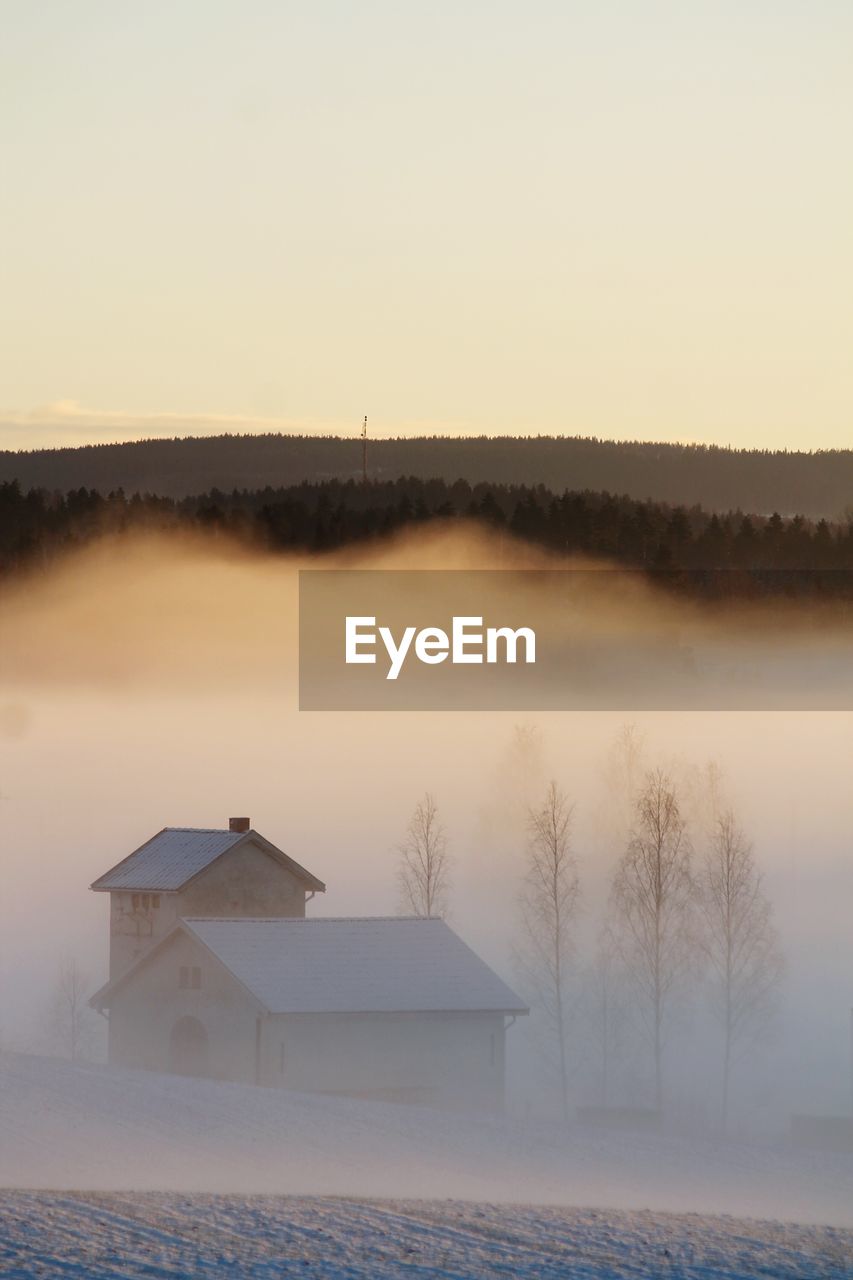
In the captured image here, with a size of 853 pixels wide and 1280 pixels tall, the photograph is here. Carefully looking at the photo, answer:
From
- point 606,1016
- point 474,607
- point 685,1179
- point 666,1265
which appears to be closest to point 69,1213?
point 666,1265

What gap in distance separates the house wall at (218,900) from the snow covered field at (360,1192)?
1475 centimetres

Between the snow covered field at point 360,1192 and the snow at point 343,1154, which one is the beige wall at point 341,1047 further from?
the snow covered field at point 360,1192

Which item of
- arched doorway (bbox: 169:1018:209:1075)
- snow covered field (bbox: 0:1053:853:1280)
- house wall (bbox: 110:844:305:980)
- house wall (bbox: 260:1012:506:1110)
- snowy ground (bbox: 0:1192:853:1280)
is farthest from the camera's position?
house wall (bbox: 110:844:305:980)

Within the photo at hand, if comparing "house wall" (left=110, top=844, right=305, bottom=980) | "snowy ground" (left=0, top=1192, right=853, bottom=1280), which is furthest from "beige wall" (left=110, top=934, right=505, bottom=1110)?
"snowy ground" (left=0, top=1192, right=853, bottom=1280)

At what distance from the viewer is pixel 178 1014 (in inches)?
2112

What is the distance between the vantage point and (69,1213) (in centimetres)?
2294

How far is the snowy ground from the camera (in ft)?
67.7

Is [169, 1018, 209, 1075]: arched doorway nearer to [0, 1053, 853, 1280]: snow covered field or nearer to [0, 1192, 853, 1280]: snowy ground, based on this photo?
[0, 1053, 853, 1280]: snow covered field

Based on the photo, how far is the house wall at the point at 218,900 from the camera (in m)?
59.3

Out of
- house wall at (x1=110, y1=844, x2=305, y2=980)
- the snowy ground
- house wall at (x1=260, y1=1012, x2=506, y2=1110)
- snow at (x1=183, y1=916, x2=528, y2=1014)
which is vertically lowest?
the snowy ground

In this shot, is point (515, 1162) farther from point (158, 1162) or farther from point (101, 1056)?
point (101, 1056)

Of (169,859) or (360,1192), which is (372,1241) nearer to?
(360,1192)

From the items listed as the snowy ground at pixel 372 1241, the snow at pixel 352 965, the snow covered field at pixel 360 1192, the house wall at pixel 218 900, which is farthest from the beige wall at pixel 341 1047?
the snowy ground at pixel 372 1241

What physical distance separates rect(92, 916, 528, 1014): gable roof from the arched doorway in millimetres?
2004
